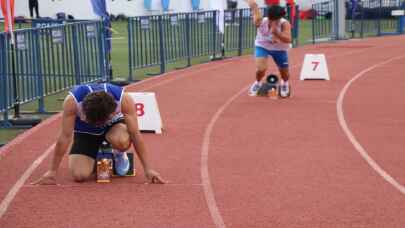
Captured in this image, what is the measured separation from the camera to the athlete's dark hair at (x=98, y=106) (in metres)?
8.68

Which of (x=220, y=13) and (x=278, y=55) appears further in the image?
(x=220, y=13)

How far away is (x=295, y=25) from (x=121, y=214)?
Result: 914 inches

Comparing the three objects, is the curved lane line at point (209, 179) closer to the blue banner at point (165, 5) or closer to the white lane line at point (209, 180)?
the white lane line at point (209, 180)

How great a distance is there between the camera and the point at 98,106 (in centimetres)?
868

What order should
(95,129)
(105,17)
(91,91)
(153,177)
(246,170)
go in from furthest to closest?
(105,17)
(246,170)
(95,129)
(153,177)
(91,91)

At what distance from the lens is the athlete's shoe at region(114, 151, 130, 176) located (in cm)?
954

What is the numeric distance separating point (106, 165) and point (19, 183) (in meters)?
Answer: 0.85

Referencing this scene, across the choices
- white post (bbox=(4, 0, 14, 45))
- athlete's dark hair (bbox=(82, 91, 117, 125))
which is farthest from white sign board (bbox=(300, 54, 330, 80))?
athlete's dark hair (bbox=(82, 91, 117, 125))

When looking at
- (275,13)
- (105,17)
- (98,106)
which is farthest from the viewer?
(105,17)

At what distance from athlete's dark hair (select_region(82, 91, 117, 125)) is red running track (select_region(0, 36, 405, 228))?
705 millimetres

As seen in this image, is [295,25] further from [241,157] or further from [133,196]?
[133,196]

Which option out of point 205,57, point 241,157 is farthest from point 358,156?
point 205,57

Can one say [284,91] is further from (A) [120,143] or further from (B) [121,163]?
(A) [120,143]

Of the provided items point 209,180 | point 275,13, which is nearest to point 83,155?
point 209,180
